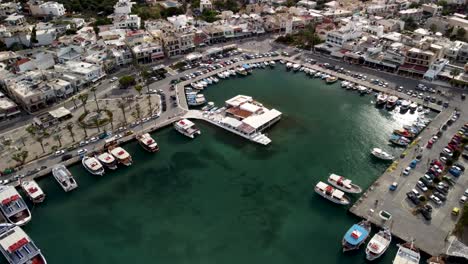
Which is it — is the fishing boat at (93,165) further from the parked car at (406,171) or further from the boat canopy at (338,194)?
the parked car at (406,171)

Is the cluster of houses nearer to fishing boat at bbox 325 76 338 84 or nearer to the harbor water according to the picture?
fishing boat at bbox 325 76 338 84

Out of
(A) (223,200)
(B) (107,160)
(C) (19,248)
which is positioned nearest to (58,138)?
(B) (107,160)

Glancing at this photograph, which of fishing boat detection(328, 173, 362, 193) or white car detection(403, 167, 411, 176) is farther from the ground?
white car detection(403, 167, 411, 176)

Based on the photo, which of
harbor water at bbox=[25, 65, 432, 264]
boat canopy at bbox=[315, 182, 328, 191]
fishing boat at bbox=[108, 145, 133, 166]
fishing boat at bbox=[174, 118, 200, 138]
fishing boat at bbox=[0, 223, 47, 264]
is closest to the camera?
fishing boat at bbox=[0, 223, 47, 264]

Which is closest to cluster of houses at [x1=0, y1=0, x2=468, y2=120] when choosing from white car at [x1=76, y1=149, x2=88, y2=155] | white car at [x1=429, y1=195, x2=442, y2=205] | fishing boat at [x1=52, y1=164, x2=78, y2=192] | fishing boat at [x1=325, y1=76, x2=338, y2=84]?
fishing boat at [x1=325, y1=76, x2=338, y2=84]

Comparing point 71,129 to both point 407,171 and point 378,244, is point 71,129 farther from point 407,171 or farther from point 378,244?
point 407,171

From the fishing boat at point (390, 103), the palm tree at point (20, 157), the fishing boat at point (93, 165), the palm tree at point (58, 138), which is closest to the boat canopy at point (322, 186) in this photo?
the fishing boat at point (390, 103)
